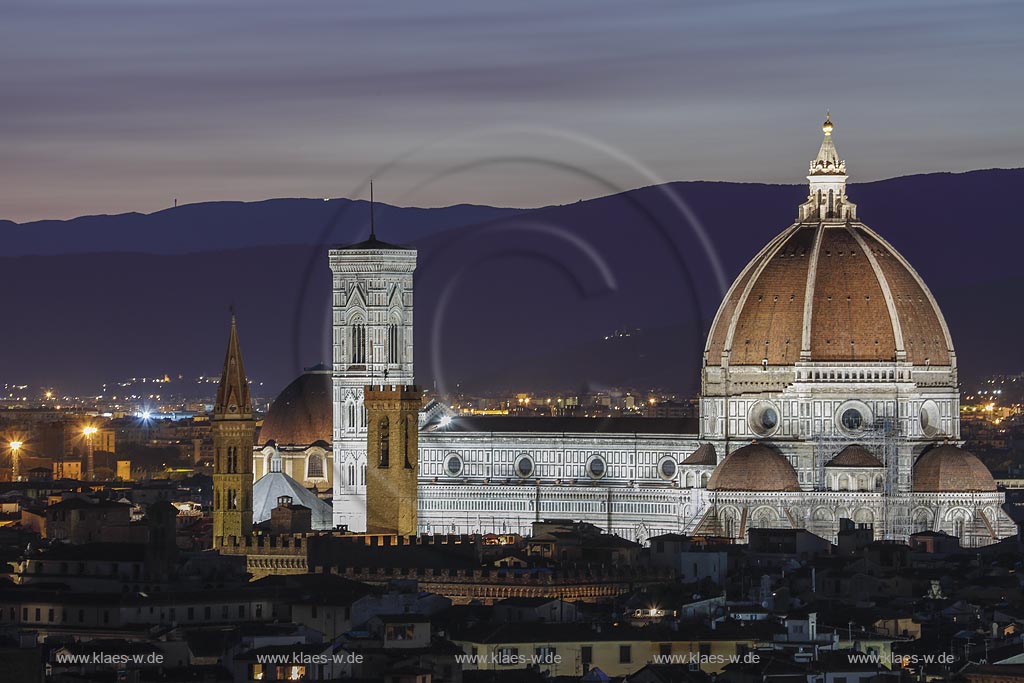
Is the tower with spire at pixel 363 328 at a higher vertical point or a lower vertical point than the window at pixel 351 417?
higher

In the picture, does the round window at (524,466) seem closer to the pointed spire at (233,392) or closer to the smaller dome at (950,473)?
the smaller dome at (950,473)

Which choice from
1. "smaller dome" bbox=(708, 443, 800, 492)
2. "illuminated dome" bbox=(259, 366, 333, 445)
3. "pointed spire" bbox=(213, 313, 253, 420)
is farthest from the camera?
"illuminated dome" bbox=(259, 366, 333, 445)

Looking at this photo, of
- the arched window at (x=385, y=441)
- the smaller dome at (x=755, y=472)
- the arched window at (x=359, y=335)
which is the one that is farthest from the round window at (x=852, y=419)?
the arched window at (x=359, y=335)

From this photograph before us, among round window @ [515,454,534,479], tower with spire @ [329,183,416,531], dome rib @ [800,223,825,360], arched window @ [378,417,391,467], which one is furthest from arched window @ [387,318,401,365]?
arched window @ [378,417,391,467]

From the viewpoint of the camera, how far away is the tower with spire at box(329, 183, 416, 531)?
16225 cm

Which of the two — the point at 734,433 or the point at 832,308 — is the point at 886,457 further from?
the point at 734,433

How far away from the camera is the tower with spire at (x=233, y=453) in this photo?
422 feet

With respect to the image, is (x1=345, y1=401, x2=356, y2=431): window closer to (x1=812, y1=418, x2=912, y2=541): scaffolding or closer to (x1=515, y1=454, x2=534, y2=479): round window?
(x1=515, y1=454, x2=534, y2=479): round window

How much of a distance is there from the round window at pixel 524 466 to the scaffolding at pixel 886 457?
15.1 metres

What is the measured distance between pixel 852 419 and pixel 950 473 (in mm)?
7132

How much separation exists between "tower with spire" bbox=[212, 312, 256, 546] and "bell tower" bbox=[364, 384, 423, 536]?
4.23m

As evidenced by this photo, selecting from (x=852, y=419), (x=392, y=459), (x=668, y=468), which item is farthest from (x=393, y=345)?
(x=392, y=459)

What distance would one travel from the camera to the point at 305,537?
122 meters

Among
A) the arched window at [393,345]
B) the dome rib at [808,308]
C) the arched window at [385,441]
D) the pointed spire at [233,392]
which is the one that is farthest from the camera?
the arched window at [393,345]
